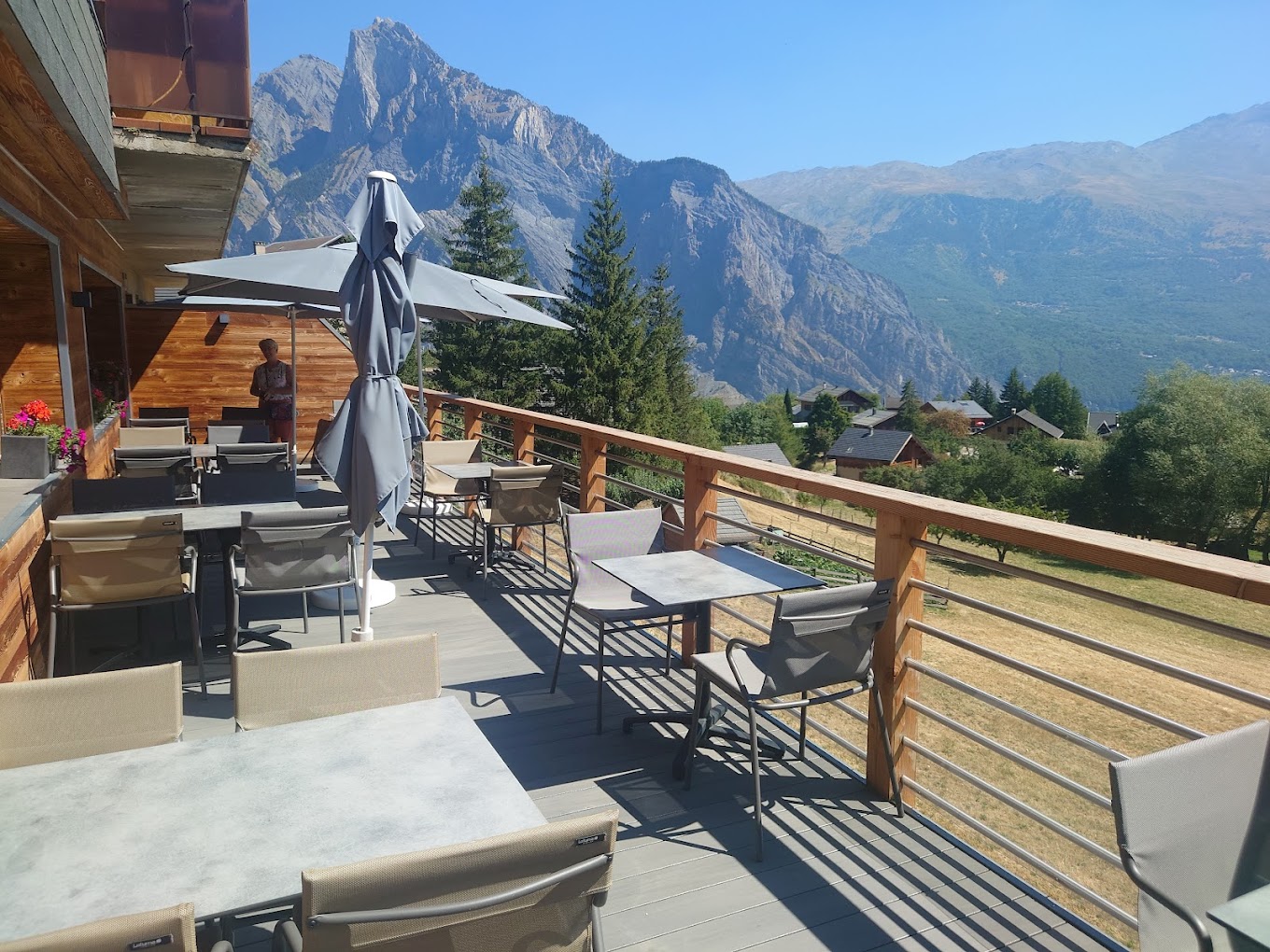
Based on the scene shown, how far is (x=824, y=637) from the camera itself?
8.54 feet

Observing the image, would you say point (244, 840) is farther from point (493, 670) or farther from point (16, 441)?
point (16, 441)

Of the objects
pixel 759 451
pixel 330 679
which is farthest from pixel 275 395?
pixel 759 451

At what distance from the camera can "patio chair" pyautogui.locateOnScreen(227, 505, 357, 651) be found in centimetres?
377

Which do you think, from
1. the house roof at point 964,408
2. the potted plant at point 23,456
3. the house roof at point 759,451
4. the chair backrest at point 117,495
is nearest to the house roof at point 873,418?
the house roof at point 964,408

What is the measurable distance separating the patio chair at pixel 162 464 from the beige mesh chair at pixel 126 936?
5.49 meters

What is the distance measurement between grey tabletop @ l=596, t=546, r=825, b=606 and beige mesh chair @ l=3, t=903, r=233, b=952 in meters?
1.98

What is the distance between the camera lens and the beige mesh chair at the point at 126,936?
918 mm

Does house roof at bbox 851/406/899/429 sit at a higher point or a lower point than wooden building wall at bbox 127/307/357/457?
lower

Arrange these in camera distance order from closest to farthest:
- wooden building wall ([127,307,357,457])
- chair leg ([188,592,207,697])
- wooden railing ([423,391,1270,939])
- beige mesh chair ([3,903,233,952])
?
beige mesh chair ([3,903,233,952])
wooden railing ([423,391,1270,939])
chair leg ([188,592,207,697])
wooden building wall ([127,307,357,457])

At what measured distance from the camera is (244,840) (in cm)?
142

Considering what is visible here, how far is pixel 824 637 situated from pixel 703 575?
2.56 feet

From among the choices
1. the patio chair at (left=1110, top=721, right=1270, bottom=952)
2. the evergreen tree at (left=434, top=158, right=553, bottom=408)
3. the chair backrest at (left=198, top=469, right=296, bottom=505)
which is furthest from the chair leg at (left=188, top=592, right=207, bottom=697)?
the evergreen tree at (left=434, top=158, right=553, bottom=408)

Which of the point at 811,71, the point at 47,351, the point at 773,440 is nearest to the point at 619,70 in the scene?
the point at 811,71

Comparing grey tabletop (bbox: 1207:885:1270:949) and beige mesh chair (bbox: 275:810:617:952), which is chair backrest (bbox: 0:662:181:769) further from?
grey tabletop (bbox: 1207:885:1270:949)
